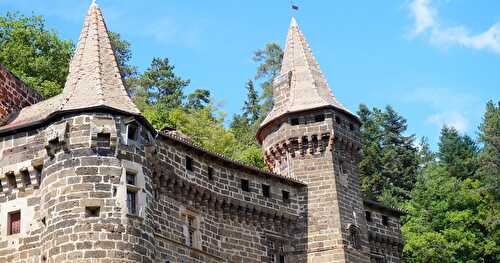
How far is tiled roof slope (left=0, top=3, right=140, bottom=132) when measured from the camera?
1084 inches

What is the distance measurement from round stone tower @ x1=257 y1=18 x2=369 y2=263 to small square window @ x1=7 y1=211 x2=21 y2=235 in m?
11.4

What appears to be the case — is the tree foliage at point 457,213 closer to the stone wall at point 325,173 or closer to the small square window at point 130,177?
the stone wall at point 325,173

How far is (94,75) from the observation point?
94.0 ft

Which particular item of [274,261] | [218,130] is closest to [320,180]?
[274,261]

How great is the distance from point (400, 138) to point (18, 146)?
164ft

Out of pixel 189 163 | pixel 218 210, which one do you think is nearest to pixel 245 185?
pixel 218 210

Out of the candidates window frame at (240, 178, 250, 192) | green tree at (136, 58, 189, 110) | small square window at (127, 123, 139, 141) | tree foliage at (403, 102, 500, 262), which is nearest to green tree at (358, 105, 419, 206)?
tree foliage at (403, 102, 500, 262)

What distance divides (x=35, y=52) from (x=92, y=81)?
88.2 ft

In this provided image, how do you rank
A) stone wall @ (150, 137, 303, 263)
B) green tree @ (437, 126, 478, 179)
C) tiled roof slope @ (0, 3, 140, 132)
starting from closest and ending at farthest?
tiled roof slope @ (0, 3, 140, 132), stone wall @ (150, 137, 303, 263), green tree @ (437, 126, 478, 179)

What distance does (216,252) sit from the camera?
3173 cm

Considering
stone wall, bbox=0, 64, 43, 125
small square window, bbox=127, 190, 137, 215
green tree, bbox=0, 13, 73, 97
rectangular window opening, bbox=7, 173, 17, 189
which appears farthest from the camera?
green tree, bbox=0, 13, 73, 97

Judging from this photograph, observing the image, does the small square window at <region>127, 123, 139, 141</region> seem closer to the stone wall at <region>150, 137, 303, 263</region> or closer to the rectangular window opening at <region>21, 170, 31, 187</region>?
the stone wall at <region>150, 137, 303, 263</region>

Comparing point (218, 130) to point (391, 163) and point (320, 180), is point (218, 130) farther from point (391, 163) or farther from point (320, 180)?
point (320, 180)

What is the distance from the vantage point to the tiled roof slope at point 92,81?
90.3ft
